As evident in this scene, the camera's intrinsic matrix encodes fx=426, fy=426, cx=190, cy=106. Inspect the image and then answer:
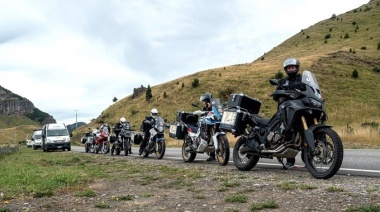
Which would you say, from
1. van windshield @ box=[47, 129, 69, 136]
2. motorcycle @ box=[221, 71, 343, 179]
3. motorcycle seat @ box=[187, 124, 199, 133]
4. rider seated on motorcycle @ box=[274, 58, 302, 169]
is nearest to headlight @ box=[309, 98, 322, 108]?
motorcycle @ box=[221, 71, 343, 179]

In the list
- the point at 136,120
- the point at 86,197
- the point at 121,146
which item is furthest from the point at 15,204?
the point at 136,120

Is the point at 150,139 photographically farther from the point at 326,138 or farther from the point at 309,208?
A: the point at 309,208

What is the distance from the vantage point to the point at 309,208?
5.27 meters

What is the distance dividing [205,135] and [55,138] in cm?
2473

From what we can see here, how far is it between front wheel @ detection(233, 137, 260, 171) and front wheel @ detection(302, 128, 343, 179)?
1947 millimetres

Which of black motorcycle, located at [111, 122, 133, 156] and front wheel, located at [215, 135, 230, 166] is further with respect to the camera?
black motorcycle, located at [111, 122, 133, 156]

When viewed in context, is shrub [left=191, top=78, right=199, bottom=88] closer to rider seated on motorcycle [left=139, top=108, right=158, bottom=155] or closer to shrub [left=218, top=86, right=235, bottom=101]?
shrub [left=218, top=86, right=235, bottom=101]

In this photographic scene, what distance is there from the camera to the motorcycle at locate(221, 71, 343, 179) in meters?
7.46

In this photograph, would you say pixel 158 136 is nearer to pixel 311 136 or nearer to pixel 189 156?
pixel 189 156

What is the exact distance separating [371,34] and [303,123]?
87391 millimetres

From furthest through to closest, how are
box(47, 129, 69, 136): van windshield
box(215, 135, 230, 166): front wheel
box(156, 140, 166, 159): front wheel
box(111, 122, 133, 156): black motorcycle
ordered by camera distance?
box(47, 129, 69, 136): van windshield
box(111, 122, 133, 156): black motorcycle
box(156, 140, 166, 159): front wheel
box(215, 135, 230, 166): front wheel

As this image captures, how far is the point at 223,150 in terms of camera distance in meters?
11.6

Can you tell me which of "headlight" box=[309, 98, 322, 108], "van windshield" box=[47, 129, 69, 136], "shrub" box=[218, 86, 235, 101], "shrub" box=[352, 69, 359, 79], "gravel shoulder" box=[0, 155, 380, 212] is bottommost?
"gravel shoulder" box=[0, 155, 380, 212]

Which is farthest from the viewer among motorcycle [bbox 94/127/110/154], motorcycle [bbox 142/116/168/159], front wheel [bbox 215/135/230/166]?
motorcycle [bbox 94/127/110/154]
